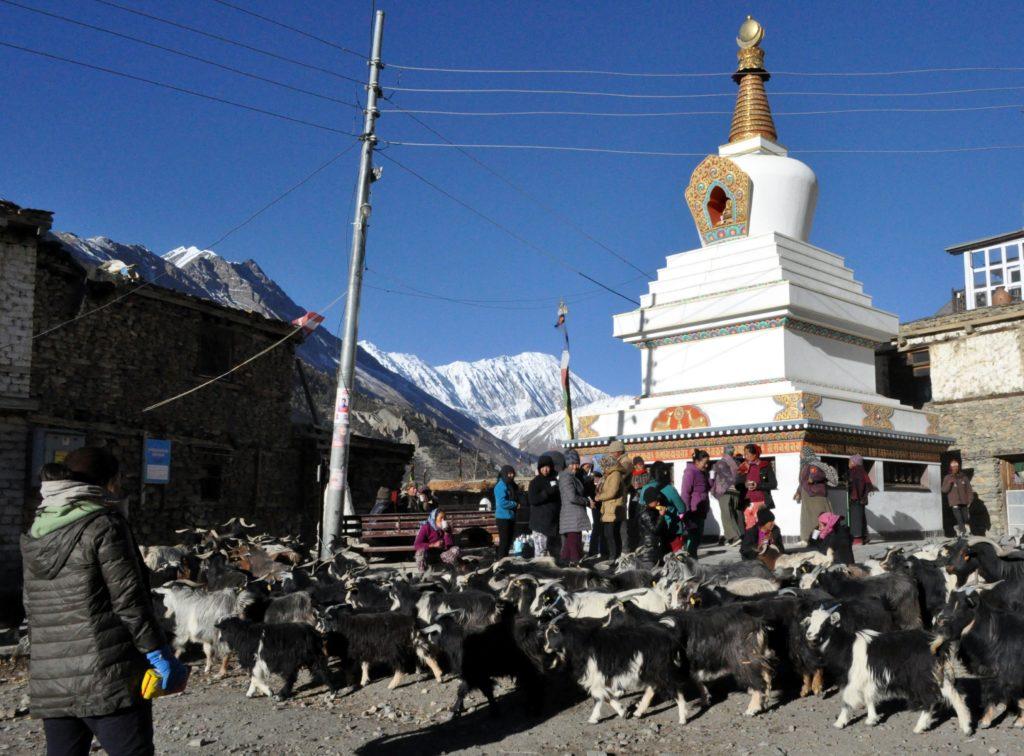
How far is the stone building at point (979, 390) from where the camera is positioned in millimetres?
22797

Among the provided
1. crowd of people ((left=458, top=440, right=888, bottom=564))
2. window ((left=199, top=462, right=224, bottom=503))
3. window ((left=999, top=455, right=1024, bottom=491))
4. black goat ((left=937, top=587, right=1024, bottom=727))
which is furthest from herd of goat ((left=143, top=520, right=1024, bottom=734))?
window ((left=999, top=455, right=1024, bottom=491))

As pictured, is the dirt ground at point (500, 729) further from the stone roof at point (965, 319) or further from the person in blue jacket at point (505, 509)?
the stone roof at point (965, 319)

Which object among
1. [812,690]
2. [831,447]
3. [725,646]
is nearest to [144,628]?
[725,646]

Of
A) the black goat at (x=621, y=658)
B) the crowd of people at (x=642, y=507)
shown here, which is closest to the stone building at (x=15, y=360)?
the crowd of people at (x=642, y=507)

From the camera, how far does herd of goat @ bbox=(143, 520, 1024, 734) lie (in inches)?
247

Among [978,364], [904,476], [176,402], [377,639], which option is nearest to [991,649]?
[377,639]

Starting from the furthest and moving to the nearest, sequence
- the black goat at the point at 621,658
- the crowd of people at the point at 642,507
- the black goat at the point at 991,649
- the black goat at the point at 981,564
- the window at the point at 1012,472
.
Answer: the window at the point at 1012,472 < the crowd of people at the point at 642,507 < the black goat at the point at 981,564 < the black goat at the point at 621,658 < the black goat at the point at 991,649

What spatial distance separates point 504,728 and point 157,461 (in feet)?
47.8

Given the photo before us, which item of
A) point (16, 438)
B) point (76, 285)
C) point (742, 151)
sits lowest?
point (16, 438)

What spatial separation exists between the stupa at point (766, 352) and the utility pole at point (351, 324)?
707 centimetres

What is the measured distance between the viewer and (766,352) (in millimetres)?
19078

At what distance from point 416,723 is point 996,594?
4873 millimetres

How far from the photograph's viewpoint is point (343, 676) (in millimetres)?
8547

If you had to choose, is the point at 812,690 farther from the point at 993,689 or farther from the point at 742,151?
the point at 742,151
